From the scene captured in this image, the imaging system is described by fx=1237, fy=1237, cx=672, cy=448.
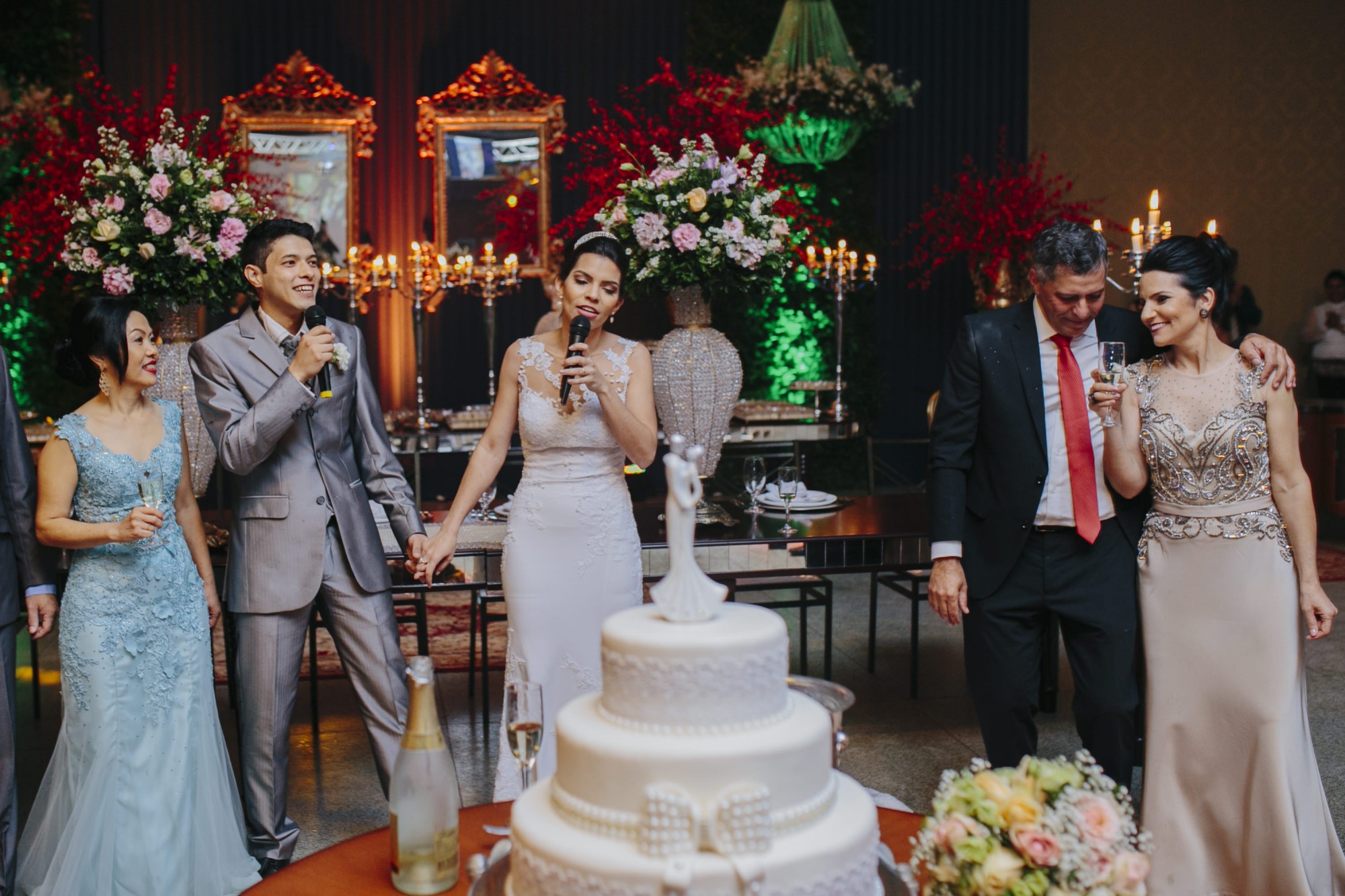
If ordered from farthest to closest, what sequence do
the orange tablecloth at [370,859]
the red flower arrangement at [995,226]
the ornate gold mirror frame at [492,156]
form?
the ornate gold mirror frame at [492,156]
the red flower arrangement at [995,226]
the orange tablecloth at [370,859]

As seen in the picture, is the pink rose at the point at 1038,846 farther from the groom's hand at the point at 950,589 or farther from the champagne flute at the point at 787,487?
the champagne flute at the point at 787,487

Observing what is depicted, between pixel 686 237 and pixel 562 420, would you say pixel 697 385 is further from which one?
pixel 562 420

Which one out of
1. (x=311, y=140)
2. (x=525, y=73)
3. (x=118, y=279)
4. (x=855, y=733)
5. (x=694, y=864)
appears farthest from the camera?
(x=525, y=73)

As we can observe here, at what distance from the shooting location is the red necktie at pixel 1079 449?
317 cm

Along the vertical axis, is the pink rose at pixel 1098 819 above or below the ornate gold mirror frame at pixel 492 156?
below

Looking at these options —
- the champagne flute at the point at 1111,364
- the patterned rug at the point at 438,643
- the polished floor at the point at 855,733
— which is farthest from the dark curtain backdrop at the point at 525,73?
the champagne flute at the point at 1111,364

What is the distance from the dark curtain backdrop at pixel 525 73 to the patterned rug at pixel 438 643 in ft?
9.20

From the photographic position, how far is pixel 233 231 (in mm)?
4324

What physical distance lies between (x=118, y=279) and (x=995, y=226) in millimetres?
6217

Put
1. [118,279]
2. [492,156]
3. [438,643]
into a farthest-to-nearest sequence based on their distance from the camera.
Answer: [492,156] < [438,643] < [118,279]

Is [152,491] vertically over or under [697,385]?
under

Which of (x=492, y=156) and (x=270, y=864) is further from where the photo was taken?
(x=492, y=156)

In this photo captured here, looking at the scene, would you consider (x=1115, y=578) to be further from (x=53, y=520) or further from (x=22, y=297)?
(x=22, y=297)

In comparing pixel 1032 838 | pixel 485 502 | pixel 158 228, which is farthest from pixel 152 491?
pixel 1032 838
